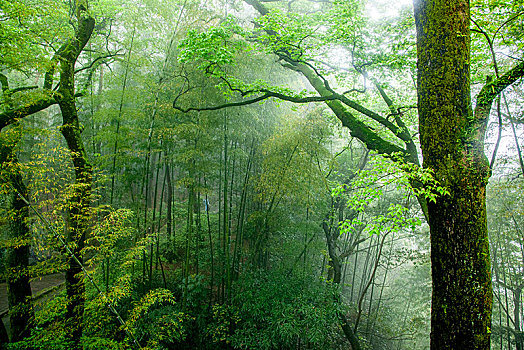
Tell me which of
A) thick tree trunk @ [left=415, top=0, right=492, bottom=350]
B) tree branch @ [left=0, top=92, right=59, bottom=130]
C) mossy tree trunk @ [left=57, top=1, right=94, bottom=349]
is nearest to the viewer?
thick tree trunk @ [left=415, top=0, right=492, bottom=350]

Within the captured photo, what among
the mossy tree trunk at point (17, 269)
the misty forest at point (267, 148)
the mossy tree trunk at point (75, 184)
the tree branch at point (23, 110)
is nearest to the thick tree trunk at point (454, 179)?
the misty forest at point (267, 148)

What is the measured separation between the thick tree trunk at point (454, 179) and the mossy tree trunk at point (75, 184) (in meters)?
3.55

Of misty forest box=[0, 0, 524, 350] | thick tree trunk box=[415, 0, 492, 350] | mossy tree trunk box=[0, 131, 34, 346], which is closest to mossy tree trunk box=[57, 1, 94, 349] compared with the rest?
misty forest box=[0, 0, 524, 350]

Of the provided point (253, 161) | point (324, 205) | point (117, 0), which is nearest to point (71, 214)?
point (253, 161)

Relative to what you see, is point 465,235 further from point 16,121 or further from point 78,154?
point 16,121

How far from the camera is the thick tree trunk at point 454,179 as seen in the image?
5.45 ft

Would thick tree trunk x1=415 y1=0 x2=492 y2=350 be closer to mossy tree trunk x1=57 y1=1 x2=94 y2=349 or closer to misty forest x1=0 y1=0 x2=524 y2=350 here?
misty forest x1=0 y1=0 x2=524 y2=350

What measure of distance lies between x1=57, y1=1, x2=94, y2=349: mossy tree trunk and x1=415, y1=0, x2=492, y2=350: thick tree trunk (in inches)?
140

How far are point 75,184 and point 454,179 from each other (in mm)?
3694

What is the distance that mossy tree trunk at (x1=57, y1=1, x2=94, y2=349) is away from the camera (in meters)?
3.07

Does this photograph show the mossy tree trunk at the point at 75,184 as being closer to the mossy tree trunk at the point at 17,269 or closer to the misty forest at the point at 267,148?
the misty forest at the point at 267,148

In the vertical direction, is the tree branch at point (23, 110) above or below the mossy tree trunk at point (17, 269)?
above

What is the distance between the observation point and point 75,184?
2.97 meters

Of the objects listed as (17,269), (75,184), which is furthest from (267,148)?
(17,269)
